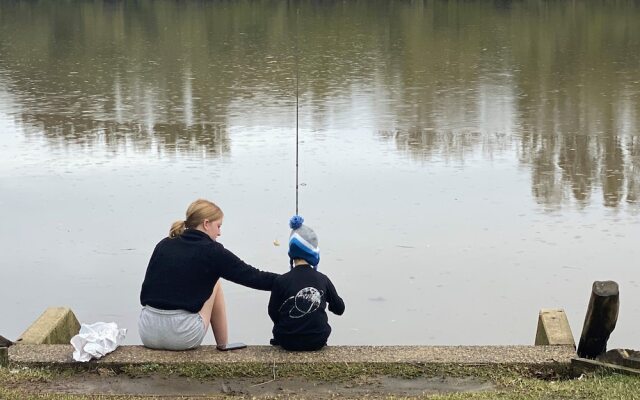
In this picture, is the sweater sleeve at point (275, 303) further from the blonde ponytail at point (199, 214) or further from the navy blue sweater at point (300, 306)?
the blonde ponytail at point (199, 214)

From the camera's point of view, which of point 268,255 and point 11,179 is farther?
point 11,179

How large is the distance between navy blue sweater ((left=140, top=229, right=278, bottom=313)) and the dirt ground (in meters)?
0.43

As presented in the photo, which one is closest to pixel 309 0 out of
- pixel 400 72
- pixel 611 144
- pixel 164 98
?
pixel 400 72

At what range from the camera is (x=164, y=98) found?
591 inches

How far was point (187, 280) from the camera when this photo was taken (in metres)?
5.11

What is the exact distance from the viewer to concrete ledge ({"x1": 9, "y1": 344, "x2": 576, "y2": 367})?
15.9 ft

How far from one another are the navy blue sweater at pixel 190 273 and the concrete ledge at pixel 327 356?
22cm

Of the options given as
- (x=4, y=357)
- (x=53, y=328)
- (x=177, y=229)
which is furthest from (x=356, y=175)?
(x=4, y=357)

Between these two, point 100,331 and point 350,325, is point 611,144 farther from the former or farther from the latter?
point 100,331

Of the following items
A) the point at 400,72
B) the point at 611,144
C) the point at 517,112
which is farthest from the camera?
the point at 400,72

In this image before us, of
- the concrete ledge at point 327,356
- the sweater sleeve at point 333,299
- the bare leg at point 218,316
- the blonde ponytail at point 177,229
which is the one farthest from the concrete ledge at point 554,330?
the blonde ponytail at point 177,229

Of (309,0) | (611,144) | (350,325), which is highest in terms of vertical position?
(309,0)

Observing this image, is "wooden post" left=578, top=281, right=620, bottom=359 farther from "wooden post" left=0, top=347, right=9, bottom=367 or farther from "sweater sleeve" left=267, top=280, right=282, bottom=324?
"wooden post" left=0, top=347, right=9, bottom=367

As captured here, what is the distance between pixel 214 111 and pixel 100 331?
349 inches
